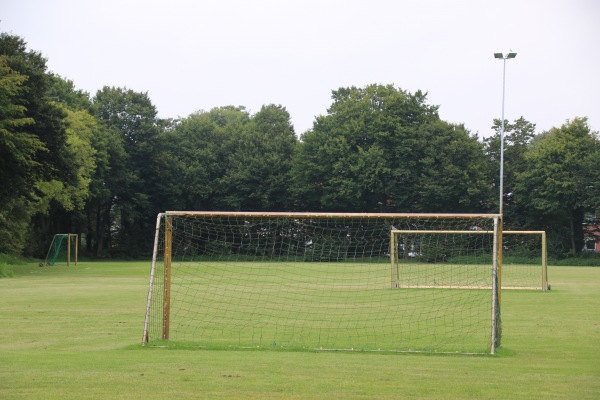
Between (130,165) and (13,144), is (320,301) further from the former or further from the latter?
(130,165)

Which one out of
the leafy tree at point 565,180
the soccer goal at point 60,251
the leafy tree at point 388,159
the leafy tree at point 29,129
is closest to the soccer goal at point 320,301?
the leafy tree at point 29,129

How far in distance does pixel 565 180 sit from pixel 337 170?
1961 cm

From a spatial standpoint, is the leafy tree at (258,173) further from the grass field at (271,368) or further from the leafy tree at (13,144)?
the grass field at (271,368)

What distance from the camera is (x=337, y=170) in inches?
2680

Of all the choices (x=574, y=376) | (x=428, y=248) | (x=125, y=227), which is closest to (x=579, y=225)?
(x=428, y=248)

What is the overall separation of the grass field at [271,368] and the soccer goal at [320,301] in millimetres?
872

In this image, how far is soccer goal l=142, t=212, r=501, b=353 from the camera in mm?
13305

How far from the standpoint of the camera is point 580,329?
15.4m

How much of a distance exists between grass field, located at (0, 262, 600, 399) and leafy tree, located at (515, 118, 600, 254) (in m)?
50.4

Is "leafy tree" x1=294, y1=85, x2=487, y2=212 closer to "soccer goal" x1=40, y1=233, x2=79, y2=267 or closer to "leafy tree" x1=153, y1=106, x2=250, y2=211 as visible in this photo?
"leafy tree" x1=153, y1=106, x2=250, y2=211

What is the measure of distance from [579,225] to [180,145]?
37310 millimetres

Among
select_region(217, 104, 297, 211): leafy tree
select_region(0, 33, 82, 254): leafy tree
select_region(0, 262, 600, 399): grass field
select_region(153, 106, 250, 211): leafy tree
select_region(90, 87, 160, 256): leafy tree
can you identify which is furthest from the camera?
select_region(217, 104, 297, 211): leafy tree

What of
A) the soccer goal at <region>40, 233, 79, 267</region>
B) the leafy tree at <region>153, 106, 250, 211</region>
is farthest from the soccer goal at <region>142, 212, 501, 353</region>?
the leafy tree at <region>153, 106, 250, 211</region>

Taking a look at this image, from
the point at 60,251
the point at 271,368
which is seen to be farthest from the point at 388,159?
the point at 271,368
